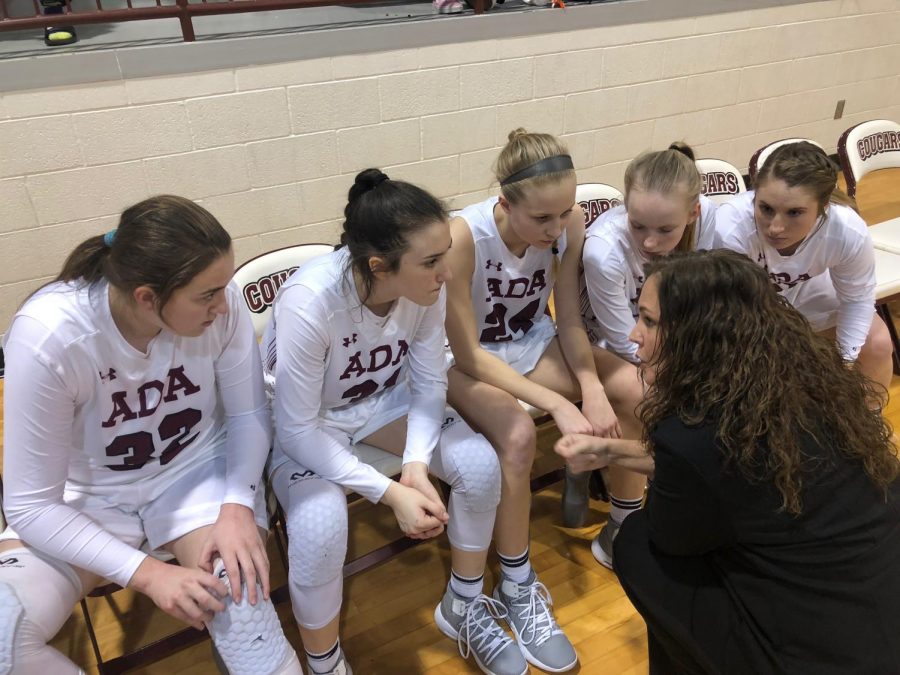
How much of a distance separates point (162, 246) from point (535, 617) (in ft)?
3.85

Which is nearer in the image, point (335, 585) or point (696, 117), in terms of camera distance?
point (335, 585)

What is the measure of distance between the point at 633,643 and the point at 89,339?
1.38 metres

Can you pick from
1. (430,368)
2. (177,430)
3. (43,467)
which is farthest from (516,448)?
(43,467)

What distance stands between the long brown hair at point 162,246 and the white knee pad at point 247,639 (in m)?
0.55

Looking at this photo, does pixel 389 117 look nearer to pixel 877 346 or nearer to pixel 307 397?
pixel 307 397

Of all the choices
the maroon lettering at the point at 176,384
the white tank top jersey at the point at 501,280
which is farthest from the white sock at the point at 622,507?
the maroon lettering at the point at 176,384

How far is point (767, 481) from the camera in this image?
1.03 metres

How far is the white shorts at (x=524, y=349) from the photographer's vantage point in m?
1.88

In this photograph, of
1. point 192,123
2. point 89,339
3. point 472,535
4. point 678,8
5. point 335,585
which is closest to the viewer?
point 89,339

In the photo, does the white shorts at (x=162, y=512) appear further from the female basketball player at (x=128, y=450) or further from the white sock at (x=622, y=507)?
the white sock at (x=622, y=507)

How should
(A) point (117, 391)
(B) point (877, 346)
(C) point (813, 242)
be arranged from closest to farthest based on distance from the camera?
(A) point (117, 391)
(C) point (813, 242)
(B) point (877, 346)

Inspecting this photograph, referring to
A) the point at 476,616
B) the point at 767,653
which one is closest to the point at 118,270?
the point at 476,616

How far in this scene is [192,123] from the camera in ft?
9.05

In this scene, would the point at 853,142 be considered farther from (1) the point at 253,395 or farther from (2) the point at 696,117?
(1) the point at 253,395
